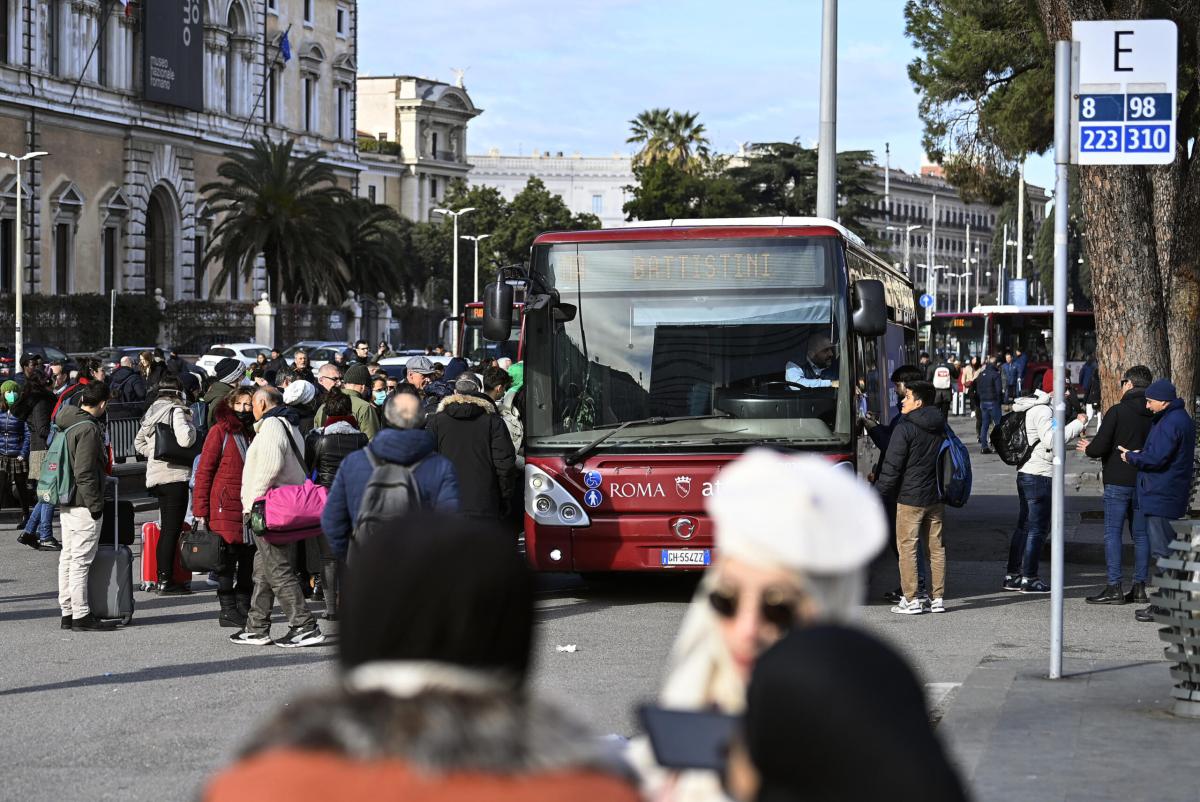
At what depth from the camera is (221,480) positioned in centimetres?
1143

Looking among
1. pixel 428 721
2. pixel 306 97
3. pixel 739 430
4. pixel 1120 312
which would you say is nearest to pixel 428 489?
pixel 739 430

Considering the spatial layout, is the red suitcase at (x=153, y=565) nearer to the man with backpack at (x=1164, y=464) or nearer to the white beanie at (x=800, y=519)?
the man with backpack at (x=1164, y=464)

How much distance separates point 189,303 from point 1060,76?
60943mm

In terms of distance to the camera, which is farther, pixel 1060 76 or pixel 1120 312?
pixel 1120 312

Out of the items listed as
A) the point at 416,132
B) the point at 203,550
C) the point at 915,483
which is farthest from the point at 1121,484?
the point at 416,132

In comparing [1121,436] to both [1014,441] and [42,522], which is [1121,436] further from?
[42,522]

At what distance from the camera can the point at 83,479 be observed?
11695 millimetres

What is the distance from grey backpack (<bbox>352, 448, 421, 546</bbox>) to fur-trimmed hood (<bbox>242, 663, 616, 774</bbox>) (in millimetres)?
Answer: 7264

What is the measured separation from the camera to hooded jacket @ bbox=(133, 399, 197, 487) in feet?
43.3

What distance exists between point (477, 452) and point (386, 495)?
3015 millimetres

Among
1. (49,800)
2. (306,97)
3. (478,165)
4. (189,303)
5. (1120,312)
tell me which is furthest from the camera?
(478,165)

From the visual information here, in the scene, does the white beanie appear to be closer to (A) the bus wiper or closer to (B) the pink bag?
(B) the pink bag

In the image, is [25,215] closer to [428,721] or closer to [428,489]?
[428,489]

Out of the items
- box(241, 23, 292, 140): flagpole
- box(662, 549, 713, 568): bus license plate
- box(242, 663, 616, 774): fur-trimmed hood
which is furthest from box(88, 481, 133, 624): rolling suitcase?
box(241, 23, 292, 140): flagpole
